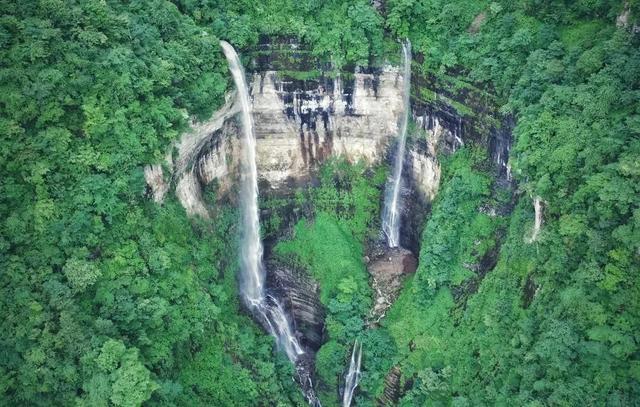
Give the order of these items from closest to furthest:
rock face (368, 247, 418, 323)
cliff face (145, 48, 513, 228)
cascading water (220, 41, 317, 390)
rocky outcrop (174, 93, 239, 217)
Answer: rocky outcrop (174, 93, 239, 217) → cliff face (145, 48, 513, 228) → rock face (368, 247, 418, 323) → cascading water (220, 41, 317, 390)

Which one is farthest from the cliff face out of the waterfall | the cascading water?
the waterfall

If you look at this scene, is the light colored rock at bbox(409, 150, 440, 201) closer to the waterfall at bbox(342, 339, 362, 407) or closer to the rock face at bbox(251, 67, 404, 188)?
the rock face at bbox(251, 67, 404, 188)

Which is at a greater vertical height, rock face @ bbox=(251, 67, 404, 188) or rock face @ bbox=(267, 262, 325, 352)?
rock face @ bbox=(251, 67, 404, 188)

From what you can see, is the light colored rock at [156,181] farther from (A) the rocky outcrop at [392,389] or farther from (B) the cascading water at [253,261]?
(A) the rocky outcrop at [392,389]

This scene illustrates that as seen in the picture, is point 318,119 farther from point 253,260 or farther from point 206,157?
point 253,260

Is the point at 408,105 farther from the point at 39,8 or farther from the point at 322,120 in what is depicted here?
the point at 39,8

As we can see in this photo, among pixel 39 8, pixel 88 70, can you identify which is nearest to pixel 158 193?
pixel 88 70
